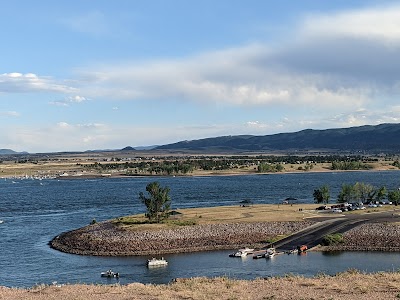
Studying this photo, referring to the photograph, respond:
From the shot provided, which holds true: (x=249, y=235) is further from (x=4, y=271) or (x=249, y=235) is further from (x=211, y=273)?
→ (x=4, y=271)

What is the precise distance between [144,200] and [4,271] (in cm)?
2933

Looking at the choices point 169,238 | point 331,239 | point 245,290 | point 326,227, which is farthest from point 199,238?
point 245,290

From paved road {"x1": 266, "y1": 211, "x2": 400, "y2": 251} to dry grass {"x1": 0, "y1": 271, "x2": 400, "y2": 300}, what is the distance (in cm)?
3040

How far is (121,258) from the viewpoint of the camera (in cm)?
6756

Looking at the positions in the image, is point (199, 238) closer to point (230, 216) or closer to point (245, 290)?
point (230, 216)

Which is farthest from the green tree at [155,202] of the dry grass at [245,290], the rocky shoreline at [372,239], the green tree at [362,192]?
the dry grass at [245,290]

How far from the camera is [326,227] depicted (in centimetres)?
7981

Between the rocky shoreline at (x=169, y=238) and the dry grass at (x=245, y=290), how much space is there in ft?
104

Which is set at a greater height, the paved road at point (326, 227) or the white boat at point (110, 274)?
the paved road at point (326, 227)

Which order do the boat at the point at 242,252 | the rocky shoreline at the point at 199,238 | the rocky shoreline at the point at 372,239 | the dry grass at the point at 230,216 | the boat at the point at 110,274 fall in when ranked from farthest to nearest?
the dry grass at the point at 230,216
the rocky shoreline at the point at 199,238
the rocky shoreline at the point at 372,239
the boat at the point at 242,252
the boat at the point at 110,274

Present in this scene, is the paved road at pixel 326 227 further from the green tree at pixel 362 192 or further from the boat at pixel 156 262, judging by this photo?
the green tree at pixel 362 192

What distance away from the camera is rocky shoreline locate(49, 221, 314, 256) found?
70.8 metres

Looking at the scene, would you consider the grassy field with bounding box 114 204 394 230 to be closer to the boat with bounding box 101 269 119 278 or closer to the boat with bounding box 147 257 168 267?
the boat with bounding box 147 257 168 267

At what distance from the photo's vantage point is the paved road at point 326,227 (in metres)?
70.7
